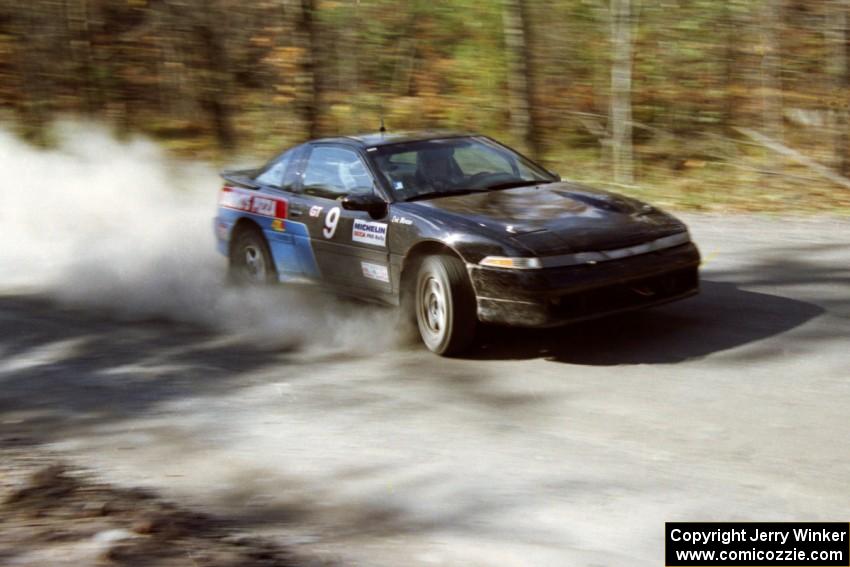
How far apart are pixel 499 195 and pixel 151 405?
9.33ft

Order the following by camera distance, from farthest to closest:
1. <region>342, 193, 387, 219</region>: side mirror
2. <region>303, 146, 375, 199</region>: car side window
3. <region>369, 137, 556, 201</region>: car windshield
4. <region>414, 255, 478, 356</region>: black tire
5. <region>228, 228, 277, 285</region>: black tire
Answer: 1. <region>228, 228, 277, 285</region>: black tire
2. <region>303, 146, 375, 199</region>: car side window
3. <region>369, 137, 556, 201</region>: car windshield
4. <region>342, 193, 387, 219</region>: side mirror
5. <region>414, 255, 478, 356</region>: black tire

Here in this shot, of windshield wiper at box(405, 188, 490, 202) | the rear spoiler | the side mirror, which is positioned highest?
windshield wiper at box(405, 188, 490, 202)

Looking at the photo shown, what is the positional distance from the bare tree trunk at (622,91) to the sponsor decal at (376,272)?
842 centimetres

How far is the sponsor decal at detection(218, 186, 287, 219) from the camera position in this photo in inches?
360

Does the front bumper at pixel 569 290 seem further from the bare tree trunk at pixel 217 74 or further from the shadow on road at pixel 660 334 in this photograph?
the bare tree trunk at pixel 217 74

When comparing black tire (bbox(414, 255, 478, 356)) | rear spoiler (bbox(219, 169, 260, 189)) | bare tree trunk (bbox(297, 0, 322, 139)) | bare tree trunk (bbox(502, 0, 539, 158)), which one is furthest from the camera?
bare tree trunk (bbox(297, 0, 322, 139))

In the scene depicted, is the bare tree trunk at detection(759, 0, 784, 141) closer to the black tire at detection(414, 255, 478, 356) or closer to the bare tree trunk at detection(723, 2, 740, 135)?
the bare tree trunk at detection(723, 2, 740, 135)

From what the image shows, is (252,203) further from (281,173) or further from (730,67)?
(730,67)

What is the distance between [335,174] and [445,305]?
1874mm

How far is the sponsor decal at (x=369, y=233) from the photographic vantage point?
311 inches

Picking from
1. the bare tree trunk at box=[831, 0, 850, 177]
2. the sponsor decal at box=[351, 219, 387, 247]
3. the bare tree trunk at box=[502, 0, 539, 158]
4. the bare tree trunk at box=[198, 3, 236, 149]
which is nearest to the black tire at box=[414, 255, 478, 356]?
the sponsor decal at box=[351, 219, 387, 247]

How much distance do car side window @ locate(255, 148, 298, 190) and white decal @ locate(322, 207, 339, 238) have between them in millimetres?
813

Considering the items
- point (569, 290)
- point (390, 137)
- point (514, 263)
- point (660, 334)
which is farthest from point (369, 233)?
point (660, 334)

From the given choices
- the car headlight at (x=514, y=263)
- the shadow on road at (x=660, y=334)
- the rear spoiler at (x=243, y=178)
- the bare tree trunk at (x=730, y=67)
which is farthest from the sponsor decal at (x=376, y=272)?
the bare tree trunk at (x=730, y=67)
